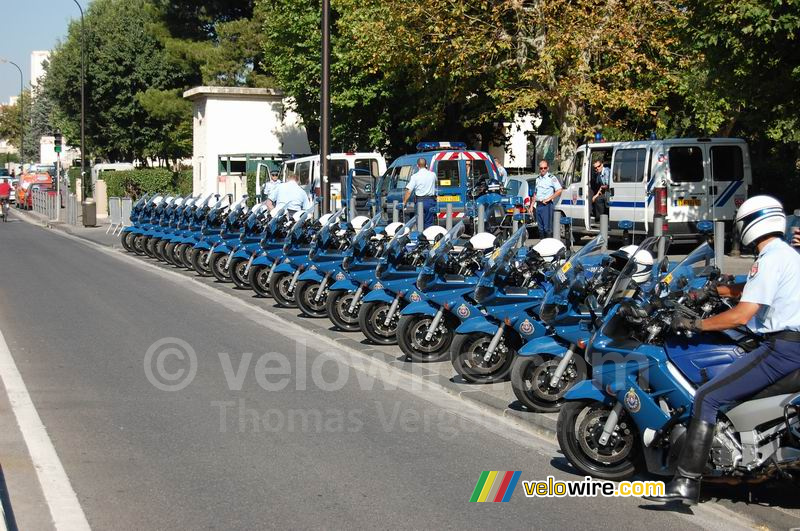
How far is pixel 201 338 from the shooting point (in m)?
11.8

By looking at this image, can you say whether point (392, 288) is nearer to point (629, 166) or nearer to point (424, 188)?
point (424, 188)

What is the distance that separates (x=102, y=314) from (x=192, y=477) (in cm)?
779

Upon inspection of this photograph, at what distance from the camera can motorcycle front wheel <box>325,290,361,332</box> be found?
12164mm

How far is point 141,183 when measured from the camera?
46.7 m

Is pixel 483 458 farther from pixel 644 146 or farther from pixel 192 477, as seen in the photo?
pixel 644 146

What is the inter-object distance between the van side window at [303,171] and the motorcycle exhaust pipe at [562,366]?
Answer: 19.6 meters

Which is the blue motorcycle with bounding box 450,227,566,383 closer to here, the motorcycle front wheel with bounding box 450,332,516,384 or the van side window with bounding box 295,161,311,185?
the motorcycle front wheel with bounding box 450,332,516,384

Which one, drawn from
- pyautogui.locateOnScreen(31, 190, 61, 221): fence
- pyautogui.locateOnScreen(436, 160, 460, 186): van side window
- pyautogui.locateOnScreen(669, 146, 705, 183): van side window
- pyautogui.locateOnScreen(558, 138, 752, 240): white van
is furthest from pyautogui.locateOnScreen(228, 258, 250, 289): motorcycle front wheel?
pyautogui.locateOnScreen(31, 190, 61, 221): fence

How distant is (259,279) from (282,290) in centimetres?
125

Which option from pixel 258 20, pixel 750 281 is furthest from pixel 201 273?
pixel 258 20

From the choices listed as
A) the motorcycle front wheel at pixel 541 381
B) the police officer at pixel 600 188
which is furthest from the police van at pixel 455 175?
the motorcycle front wheel at pixel 541 381

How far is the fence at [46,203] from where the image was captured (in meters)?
44.2

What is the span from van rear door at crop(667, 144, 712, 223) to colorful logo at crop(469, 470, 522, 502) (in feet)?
44.7

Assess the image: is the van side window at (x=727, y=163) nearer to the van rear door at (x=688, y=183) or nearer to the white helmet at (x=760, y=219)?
the van rear door at (x=688, y=183)
